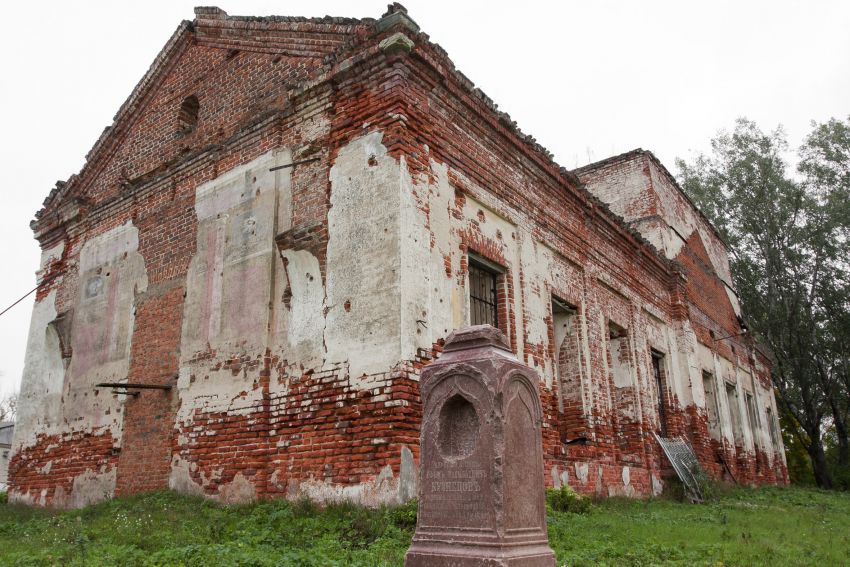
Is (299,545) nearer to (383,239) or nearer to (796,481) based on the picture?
(383,239)

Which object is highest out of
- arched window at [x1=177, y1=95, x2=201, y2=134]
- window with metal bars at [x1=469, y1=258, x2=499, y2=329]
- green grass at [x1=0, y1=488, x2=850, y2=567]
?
arched window at [x1=177, y1=95, x2=201, y2=134]

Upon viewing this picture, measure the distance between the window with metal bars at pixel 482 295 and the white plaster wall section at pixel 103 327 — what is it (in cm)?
521

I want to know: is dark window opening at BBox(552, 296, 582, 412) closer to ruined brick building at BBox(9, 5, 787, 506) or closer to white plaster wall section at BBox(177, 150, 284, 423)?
ruined brick building at BBox(9, 5, 787, 506)

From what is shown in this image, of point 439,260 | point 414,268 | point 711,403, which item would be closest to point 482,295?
point 439,260

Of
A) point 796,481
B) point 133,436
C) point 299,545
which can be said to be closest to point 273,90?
point 133,436

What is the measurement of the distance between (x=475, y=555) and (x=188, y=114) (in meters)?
9.70

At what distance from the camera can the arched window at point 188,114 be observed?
11234mm

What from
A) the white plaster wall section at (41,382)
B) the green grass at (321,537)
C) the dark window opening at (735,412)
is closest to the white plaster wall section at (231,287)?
the green grass at (321,537)

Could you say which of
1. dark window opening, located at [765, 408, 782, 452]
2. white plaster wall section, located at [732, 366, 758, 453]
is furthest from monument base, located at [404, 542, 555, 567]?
dark window opening, located at [765, 408, 782, 452]

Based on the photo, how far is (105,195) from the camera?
Answer: 12.1 m

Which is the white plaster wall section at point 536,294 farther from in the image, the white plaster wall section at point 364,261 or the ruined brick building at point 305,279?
the white plaster wall section at point 364,261

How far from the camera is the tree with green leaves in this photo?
2361cm

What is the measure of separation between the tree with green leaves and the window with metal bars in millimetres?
18692

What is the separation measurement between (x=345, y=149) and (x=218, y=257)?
8.41 ft
